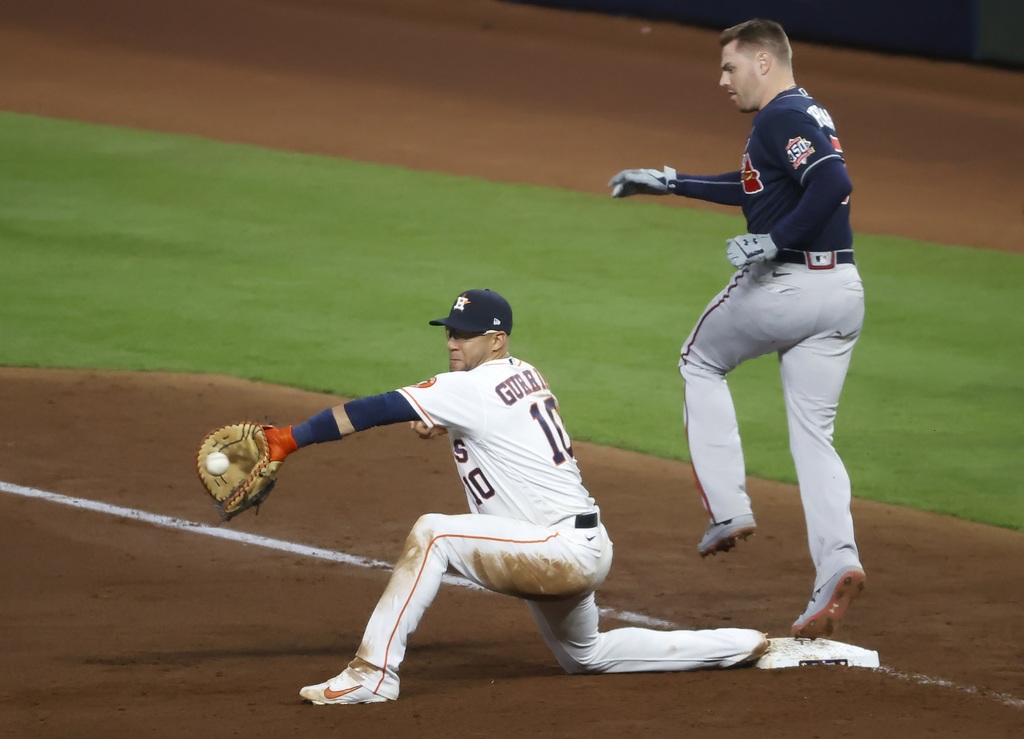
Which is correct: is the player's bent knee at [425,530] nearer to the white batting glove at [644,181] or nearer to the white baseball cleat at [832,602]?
the white baseball cleat at [832,602]

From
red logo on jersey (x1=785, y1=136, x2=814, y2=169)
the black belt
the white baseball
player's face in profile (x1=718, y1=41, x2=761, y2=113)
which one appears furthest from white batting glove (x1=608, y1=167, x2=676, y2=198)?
the white baseball

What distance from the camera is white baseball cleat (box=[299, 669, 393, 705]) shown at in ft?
16.6

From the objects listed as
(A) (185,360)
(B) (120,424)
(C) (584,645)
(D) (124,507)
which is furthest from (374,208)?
(C) (584,645)

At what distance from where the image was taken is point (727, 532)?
5867 mm

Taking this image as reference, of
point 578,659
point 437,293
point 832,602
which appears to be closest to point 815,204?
point 832,602

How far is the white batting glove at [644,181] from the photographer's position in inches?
247

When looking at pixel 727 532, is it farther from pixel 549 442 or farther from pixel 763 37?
pixel 763 37

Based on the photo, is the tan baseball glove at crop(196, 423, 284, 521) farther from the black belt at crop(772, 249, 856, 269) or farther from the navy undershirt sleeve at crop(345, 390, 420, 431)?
the black belt at crop(772, 249, 856, 269)

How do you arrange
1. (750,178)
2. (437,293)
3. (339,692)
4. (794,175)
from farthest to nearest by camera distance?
(437,293), (750,178), (794,175), (339,692)

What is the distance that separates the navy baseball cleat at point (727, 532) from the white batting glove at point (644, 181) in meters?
1.30

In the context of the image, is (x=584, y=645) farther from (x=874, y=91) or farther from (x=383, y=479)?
(x=874, y=91)

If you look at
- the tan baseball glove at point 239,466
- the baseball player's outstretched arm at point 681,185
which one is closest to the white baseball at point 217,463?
the tan baseball glove at point 239,466

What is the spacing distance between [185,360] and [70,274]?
2.29 m

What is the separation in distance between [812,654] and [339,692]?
66.7 inches
